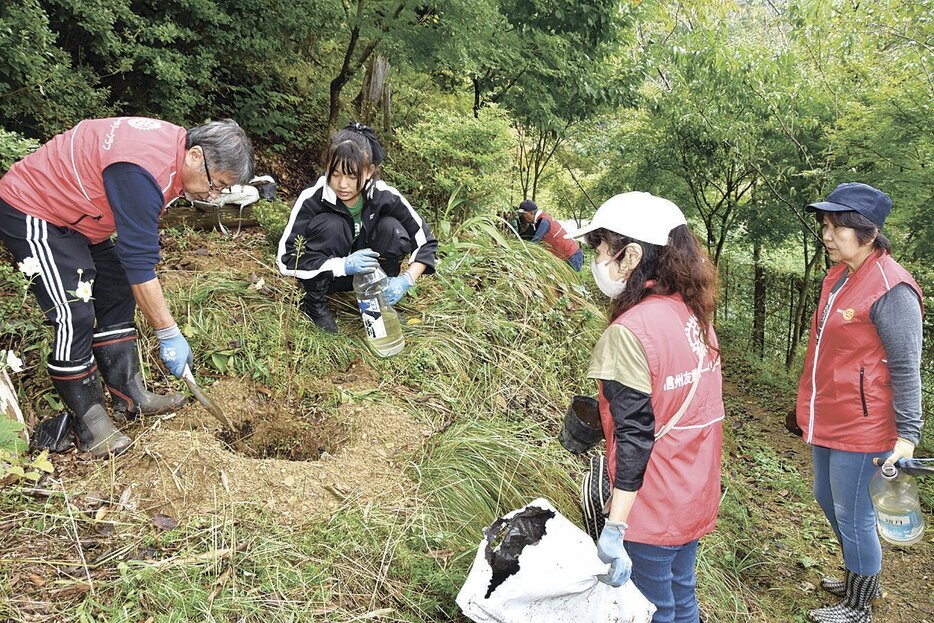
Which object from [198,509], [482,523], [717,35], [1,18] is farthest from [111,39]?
[717,35]

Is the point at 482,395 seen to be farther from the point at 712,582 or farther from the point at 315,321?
the point at 712,582

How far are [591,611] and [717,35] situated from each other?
22.1ft

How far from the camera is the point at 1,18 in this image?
4031 millimetres

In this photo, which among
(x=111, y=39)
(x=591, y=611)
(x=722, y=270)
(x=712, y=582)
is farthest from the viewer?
(x=722, y=270)

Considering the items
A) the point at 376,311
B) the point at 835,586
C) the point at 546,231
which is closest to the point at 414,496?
the point at 376,311

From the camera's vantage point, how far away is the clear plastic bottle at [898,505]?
2.67 m

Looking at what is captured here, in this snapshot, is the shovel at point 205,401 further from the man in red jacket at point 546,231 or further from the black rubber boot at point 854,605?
the man in red jacket at point 546,231

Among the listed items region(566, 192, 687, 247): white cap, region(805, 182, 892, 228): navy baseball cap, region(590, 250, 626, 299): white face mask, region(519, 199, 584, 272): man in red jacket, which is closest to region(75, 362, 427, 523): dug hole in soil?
region(590, 250, 626, 299): white face mask

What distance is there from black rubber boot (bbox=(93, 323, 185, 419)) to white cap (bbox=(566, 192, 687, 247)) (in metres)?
2.27

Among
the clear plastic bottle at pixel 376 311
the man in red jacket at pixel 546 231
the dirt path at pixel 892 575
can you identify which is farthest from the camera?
the man in red jacket at pixel 546 231

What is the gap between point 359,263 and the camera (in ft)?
11.8

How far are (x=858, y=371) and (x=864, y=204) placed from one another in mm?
725

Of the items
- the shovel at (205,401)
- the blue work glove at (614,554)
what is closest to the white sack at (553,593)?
the blue work glove at (614,554)

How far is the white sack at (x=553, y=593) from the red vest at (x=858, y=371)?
4.67 feet
